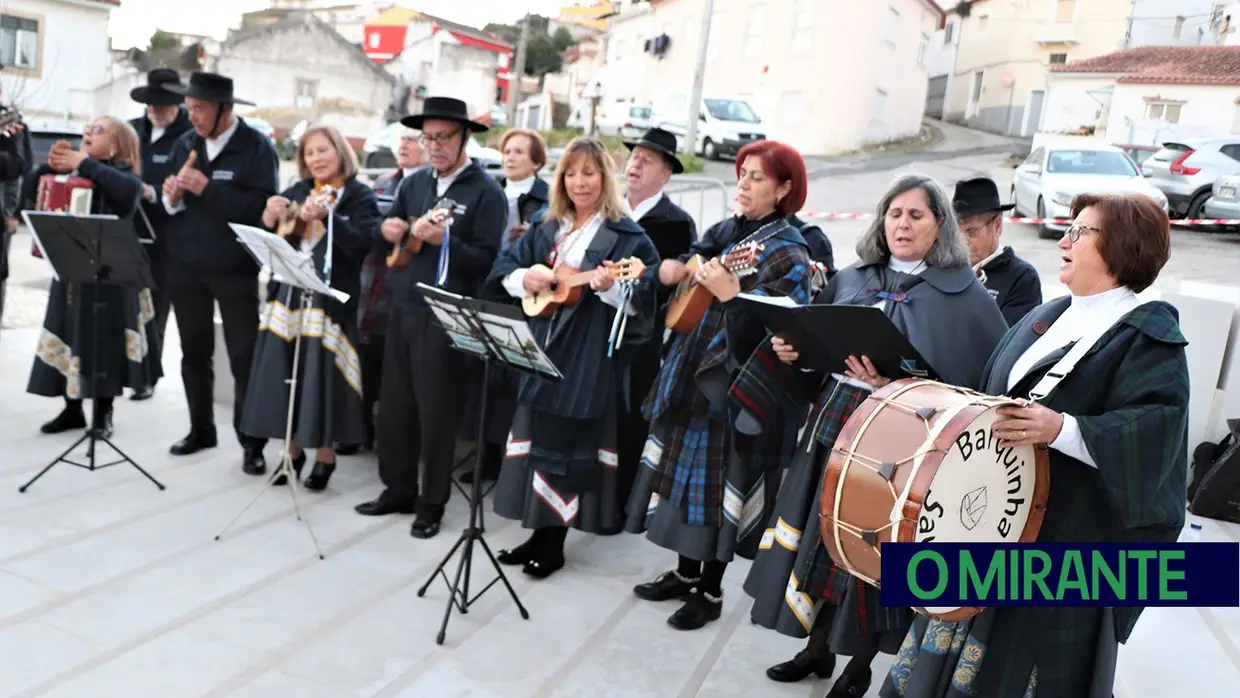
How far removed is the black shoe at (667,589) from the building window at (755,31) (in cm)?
2702

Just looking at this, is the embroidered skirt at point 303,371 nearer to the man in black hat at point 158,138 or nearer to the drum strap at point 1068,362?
the man in black hat at point 158,138

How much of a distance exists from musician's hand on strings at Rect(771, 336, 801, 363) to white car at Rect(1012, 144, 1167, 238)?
35.8ft

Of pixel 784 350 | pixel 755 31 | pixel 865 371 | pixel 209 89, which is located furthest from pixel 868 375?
pixel 755 31

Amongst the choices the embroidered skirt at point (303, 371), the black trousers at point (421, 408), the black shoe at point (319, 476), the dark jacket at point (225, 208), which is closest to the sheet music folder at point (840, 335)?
the black trousers at point (421, 408)

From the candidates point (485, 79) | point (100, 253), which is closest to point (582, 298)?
point (100, 253)

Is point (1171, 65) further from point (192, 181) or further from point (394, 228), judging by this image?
point (192, 181)

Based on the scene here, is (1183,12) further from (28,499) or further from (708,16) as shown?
(28,499)

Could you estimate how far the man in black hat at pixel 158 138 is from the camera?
6.02 meters

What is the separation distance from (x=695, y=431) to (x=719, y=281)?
2.46ft

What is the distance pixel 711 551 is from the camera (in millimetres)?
3895

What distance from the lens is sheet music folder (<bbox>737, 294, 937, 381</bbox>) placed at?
8.65 ft

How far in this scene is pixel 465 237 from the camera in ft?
15.2

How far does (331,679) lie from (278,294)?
231 cm

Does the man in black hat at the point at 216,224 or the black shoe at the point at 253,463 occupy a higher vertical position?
the man in black hat at the point at 216,224
